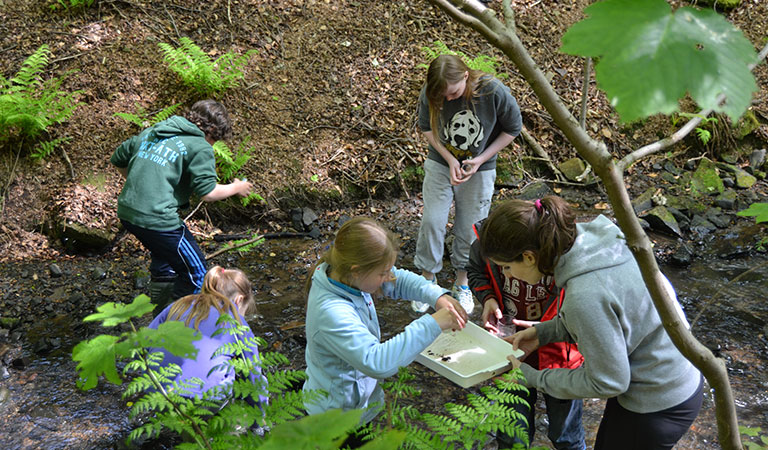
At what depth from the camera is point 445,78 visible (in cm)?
395

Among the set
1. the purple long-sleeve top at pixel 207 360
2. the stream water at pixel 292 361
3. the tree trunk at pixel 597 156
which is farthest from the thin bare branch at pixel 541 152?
the tree trunk at pixel 597 156

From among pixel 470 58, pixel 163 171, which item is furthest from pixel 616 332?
pixel 470 58

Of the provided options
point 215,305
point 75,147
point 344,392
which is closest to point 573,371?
point 344,392

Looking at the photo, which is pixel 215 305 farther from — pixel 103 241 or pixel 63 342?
pixel 103 241

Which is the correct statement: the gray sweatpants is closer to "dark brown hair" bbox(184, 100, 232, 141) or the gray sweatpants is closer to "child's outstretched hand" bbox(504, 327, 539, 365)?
"dark brown hair" bbox(184, 100, 232, 141)

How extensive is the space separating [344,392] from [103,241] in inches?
183

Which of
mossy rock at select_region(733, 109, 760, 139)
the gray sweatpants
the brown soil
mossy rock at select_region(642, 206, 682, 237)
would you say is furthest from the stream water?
mossy rock at select_region(733, 109, 760, 139)

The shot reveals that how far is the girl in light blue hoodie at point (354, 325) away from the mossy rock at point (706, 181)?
5852 millimetres

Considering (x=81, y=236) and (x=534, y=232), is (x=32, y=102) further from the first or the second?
(x=534, y=232)

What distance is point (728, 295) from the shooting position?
5012 mm

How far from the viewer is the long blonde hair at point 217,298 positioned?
10.1 ft

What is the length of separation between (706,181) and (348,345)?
660cm

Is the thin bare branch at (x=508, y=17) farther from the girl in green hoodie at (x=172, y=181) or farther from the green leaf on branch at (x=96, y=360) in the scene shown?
the girl in green hoodie at (x=172, y=181)

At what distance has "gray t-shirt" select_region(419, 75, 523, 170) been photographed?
13.5 ft
